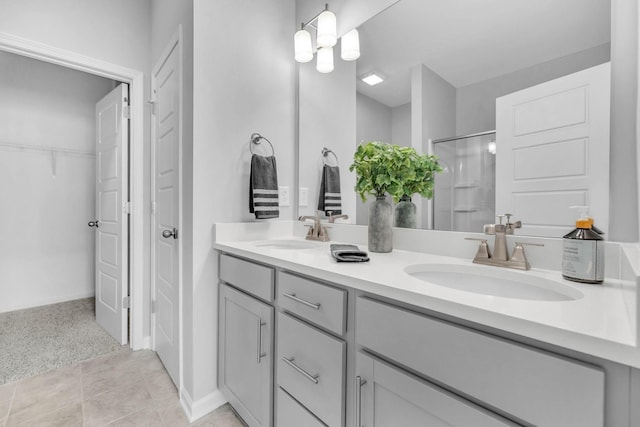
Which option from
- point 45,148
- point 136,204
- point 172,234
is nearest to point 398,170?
point 172,234

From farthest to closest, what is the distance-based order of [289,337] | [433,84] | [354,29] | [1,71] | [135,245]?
[1,71]
[135,245]
[354,29]
[433,84]
[289,337]

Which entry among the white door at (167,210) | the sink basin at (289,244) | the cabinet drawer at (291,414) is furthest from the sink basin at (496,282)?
the white door at (167,210)

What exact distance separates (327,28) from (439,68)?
28.1 inches

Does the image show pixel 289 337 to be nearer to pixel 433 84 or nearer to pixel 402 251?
pixel 402 251

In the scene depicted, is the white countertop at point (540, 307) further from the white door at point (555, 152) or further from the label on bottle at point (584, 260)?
the white door at point (555, 152)

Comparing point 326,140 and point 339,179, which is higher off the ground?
point 326,140

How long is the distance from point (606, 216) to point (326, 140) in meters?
1.30

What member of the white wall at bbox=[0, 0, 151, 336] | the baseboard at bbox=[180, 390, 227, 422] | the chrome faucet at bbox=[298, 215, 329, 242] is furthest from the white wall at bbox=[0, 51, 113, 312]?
the chrome faucet at bbox=[298, 215, 329, 242]

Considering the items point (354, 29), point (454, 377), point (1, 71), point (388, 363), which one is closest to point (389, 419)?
point (388, 363)

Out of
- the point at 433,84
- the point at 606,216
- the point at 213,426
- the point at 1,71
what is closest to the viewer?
the point at 606,216

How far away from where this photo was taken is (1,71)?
9.03 feet

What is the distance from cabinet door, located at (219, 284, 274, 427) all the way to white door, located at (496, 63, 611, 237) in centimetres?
101

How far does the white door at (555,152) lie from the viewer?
85 centimetres

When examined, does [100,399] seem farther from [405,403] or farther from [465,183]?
[465,183]
